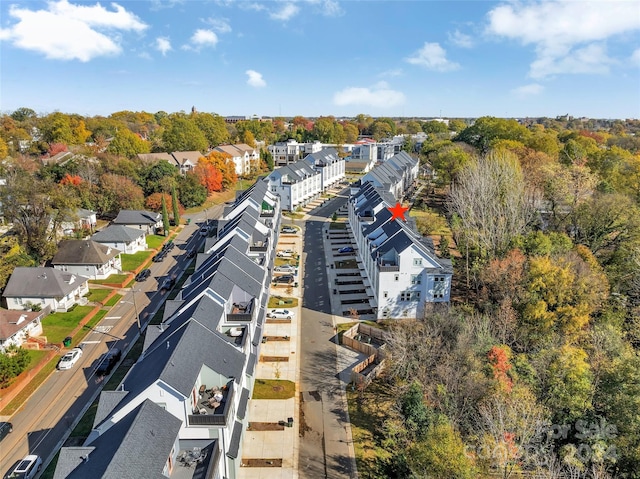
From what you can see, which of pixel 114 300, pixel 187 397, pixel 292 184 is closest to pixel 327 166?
pixel 292 184

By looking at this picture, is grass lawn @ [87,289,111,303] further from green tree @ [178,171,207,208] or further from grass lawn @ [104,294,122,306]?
green tree @ [178,171,207,208]

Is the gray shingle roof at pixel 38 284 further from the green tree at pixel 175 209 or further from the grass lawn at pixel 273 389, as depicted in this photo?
the green tree at pixel 175 209

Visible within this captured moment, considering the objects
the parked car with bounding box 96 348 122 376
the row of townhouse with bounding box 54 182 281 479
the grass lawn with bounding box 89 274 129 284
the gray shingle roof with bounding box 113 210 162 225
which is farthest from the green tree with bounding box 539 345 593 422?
the gray shingle roof with bounding box 113 210 162 225

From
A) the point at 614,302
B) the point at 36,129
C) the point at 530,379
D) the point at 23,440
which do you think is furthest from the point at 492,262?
the point at 36,129

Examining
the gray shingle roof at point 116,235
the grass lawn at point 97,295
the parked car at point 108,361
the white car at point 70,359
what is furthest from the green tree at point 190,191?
the parked car at point 108,361

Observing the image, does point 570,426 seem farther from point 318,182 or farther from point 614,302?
point 318,182

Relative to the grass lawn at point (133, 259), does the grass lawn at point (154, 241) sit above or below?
above
